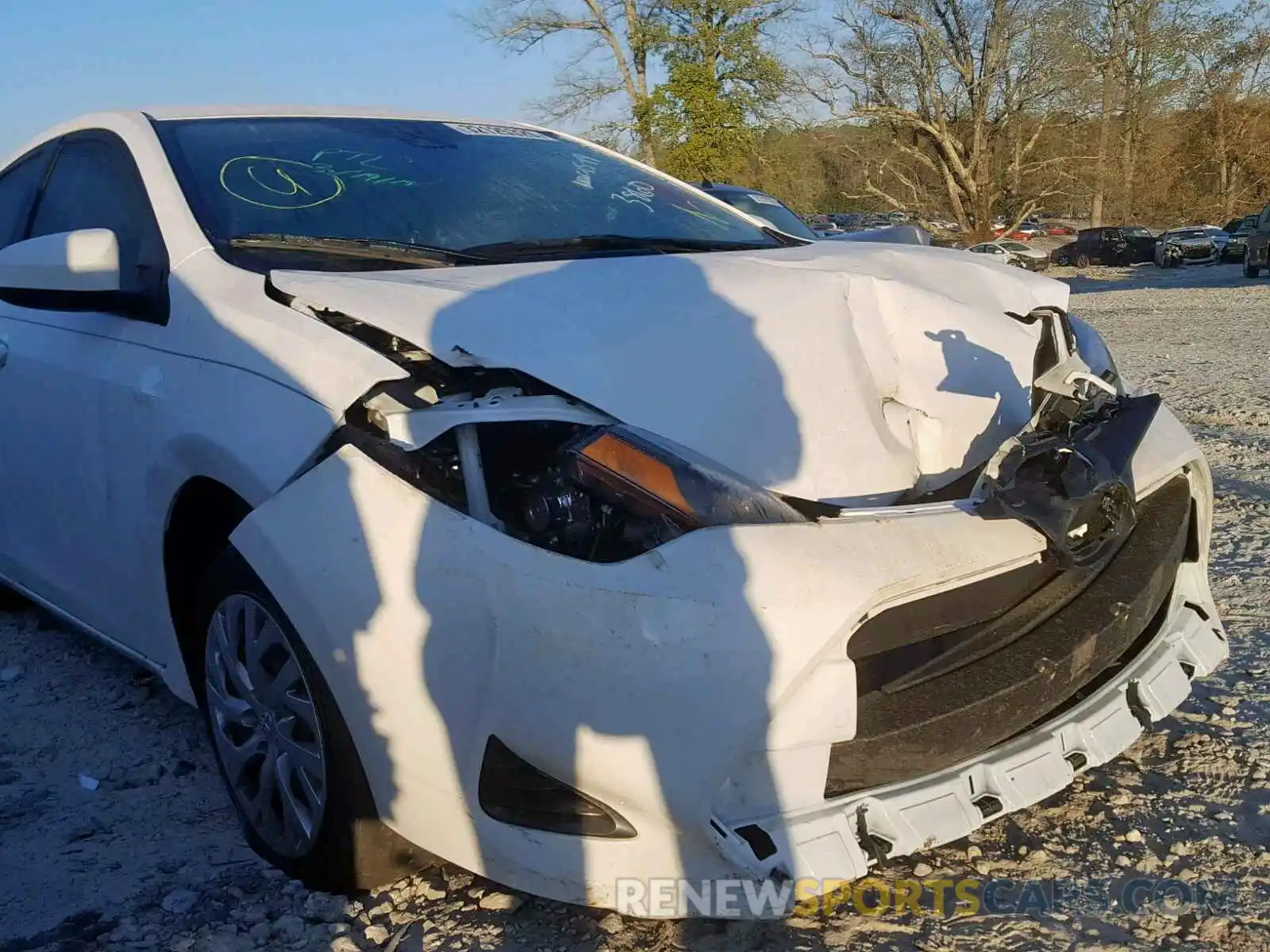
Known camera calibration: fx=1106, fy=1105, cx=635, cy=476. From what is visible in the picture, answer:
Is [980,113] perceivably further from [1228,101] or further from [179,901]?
[179,901]

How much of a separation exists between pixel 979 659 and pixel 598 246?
1556 mm

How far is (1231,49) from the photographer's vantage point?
43250 mm

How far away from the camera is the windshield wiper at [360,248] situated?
2717 mm

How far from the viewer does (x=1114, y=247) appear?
118 feet

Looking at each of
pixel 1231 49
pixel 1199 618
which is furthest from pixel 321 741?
pixel 1231 49

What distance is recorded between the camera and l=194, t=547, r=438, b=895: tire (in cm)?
210

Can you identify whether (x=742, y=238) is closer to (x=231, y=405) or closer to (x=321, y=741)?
(x=231, y=405)

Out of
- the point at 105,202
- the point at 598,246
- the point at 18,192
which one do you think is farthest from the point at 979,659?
the point at 18,192

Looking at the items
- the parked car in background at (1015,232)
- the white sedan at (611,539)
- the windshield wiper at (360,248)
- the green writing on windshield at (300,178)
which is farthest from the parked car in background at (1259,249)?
the windshield wiper at (360,248)

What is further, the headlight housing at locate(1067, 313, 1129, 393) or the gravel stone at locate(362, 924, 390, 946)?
the headlight housing at locate(1067, 313, 1129, 393)

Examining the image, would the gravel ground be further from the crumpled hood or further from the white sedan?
the crumpled hood

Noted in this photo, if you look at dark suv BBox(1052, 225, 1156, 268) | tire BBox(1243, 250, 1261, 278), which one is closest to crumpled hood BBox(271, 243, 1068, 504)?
tire BBox(1243, 250, 1261, 278)

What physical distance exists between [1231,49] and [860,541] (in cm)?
5020

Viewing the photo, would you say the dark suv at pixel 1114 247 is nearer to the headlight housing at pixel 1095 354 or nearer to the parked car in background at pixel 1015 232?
the parked car in background at pixel 1015 232
